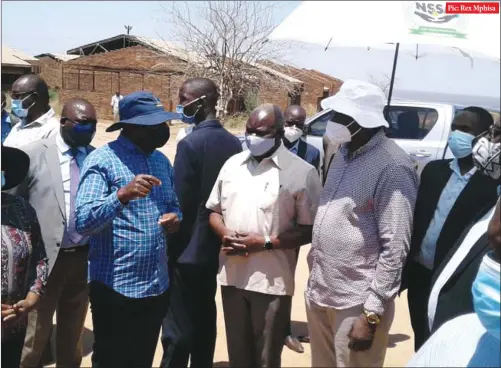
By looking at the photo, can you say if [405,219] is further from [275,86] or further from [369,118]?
[275,86]

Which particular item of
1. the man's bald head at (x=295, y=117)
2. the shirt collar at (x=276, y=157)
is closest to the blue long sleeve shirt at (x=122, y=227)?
the shirt collar at (x=276, y=157)

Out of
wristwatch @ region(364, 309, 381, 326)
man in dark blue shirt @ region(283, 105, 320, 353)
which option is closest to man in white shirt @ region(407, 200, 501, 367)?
wristwatch @ region(364, 309, 381, 326)

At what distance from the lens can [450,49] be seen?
370cm

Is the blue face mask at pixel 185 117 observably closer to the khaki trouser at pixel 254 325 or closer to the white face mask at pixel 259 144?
the white face mask at pixel 259 144

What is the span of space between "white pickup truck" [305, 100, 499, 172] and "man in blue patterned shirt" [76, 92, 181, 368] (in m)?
5.43

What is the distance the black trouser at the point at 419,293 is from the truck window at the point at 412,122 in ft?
17.4

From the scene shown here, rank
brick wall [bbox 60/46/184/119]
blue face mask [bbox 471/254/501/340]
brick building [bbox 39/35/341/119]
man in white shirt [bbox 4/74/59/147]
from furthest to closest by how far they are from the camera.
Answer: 1. brick wall [bbox 60/46/184/119]
2. brick building [bbox 39/35/341/119]
3. man in white shirt [bbox 4/74/59/147]
4. blue face mask [bbox 471/254/501/340]

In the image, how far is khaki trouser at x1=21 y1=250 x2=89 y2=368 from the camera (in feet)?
12.0

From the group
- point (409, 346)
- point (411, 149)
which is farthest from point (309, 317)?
point (411, 149)

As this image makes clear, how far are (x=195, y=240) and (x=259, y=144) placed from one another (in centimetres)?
77

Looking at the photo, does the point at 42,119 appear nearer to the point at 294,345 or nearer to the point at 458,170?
the point at 294,345

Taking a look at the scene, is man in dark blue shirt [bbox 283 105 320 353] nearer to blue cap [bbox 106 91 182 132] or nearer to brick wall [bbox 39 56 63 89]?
blue cap [bbox 106 91 182 132]

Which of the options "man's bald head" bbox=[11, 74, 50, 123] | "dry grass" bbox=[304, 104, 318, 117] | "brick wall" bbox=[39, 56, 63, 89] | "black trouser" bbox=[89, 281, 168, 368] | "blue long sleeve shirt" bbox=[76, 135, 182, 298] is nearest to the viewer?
"blue long sleeve shirt" bbox=[76, 135, 182, 298]

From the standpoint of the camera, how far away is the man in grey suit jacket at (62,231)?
3.38 m
